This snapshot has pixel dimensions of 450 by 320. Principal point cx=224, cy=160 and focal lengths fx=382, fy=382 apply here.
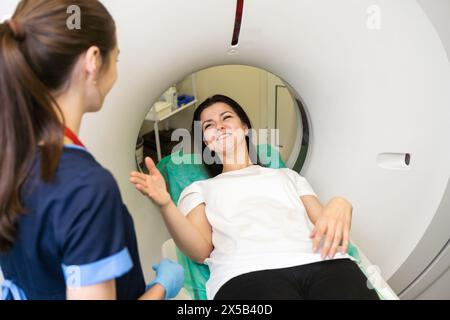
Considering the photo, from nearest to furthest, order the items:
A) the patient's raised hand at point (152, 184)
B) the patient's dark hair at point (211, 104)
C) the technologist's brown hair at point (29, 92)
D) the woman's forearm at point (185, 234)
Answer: the technologist's brown hair at point (29, 92) < the patient's raised hand at point (152, 184) < the woman's forearm at point (185, 234) < the patient's dark hair at point (211, 104)

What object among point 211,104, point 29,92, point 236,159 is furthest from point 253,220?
point 29,92

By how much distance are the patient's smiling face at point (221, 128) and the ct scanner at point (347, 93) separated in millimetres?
227

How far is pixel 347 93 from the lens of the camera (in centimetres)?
127

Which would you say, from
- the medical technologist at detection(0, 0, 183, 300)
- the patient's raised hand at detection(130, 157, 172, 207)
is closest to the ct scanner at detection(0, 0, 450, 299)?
the patient's raised hand at detection(130, 157, 172, 207)

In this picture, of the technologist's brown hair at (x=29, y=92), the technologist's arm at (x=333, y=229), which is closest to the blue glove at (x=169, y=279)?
the technologist's brown hair at (x=29, y=92)

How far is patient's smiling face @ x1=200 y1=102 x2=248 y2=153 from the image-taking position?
139cm

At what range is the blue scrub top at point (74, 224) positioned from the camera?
54 cm

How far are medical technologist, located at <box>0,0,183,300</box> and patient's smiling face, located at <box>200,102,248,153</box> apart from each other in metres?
0.81

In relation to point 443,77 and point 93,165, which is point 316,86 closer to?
point 443,77

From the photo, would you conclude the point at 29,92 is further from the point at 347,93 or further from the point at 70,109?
the point at 347,93

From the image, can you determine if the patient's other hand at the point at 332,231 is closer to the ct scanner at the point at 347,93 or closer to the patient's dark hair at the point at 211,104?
the ct scanner at the point at 347,93

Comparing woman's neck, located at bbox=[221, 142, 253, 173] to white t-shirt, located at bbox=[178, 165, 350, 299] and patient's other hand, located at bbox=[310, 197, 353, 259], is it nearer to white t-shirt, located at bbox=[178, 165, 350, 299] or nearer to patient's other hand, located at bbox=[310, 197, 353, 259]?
white t-shirt, located at bbox=[178, 165, 350, 299]

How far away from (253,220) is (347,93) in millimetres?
525

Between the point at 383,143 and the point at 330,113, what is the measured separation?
206 millimetres
